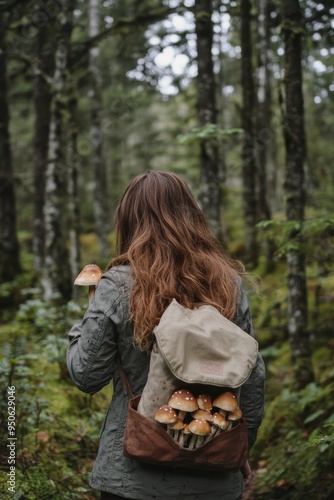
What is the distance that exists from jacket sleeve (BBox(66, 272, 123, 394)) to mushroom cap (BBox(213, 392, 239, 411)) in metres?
0.62

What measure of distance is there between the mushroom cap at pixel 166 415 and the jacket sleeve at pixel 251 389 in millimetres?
564

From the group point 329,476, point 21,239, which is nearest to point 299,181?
point 329,476

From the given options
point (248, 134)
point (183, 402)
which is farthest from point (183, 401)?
point (248, 134)

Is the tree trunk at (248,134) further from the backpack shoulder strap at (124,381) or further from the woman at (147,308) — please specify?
the backpack shoulder strap at (124,381)

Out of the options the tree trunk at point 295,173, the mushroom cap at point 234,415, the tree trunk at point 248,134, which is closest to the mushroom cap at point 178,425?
the mushroom cap at point 234,415

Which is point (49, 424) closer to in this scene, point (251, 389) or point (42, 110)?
point (251, 389)

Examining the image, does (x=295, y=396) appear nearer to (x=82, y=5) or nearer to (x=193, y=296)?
(x=193, y=296)

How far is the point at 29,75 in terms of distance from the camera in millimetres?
13398

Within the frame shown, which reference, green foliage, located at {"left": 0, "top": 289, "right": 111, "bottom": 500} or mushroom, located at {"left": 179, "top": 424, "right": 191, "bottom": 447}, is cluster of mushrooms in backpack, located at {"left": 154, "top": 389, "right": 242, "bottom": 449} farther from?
green foliage, located at {"left": 0, "top": 289, "right": 111, "bottom": 500}

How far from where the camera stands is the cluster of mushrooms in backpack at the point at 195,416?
2291 millimetres

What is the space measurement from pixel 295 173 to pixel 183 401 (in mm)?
→ 4676

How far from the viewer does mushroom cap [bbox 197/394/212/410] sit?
2.33 m

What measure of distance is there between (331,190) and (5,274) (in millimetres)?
15673

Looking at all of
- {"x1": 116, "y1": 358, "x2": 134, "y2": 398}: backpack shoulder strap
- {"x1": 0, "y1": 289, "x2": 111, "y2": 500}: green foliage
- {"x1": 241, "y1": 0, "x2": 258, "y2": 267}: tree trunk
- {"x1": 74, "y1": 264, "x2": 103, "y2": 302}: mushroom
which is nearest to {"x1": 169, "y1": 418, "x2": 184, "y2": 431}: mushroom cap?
{"x1": 116, "y1": 358, "x2": 134, "y2": 398}: backpack shoulder strap
